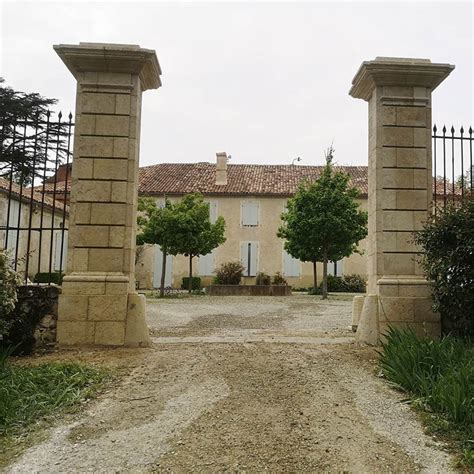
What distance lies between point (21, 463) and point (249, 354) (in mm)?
2727

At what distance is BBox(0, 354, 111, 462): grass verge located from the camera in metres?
3.56

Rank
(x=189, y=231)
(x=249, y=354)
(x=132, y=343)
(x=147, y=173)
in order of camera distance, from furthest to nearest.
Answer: (x=147, y=173), (x=189, y=231), (x=132, y=343), (x=249, y=354)

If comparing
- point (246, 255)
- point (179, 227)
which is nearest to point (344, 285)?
point (246, 255)

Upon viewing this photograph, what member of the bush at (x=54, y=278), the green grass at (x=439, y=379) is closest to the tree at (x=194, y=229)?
the bush at (x=54, y=278)

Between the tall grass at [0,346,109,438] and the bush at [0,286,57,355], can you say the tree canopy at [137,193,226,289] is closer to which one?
the bush at [0,286,57,355]

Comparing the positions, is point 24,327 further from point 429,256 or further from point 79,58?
point 429,256

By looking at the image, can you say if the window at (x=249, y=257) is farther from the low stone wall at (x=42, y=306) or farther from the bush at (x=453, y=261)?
the bush at (x=453, y=261)

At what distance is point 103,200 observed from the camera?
5.71 m

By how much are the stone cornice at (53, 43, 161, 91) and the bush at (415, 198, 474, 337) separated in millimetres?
4030

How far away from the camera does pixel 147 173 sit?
29.1 m

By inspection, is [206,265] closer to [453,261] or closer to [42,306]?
[42,306]

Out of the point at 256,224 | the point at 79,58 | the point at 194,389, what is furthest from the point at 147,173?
the point at 194,389

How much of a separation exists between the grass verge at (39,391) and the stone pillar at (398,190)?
135 inches

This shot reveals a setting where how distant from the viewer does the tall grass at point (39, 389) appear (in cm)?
362
